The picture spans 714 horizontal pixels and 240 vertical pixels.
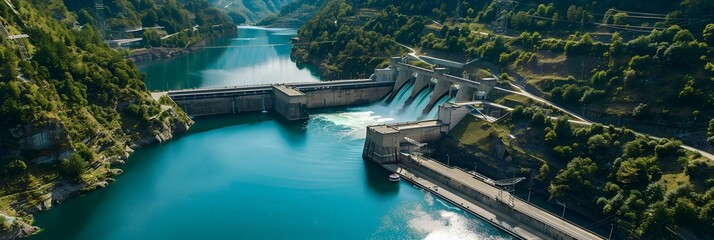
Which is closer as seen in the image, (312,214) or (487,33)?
(312,214)

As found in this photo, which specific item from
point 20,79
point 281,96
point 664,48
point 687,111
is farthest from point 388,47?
point 20,79

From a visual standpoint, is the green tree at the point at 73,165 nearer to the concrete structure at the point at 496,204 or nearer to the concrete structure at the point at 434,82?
the concrete structure at the point at 496,204

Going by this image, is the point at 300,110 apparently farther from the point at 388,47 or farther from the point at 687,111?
the point at 687,111

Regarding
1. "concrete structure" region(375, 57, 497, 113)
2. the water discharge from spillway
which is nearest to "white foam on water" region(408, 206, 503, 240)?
the water discharge from spillway

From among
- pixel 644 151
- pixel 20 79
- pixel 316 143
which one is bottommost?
pixel 316 143

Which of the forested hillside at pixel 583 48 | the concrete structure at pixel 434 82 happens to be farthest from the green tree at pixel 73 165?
the forested hillside at pixel 583 48

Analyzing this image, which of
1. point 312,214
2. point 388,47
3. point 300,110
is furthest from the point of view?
point 388,47
